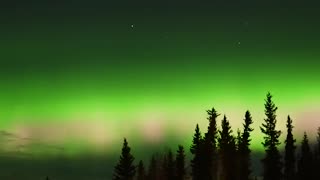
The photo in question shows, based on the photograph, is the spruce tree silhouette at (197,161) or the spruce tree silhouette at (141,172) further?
the spruce tree silhouette at (141,172)

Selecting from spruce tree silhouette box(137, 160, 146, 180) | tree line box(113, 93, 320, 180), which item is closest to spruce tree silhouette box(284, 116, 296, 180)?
tree line box(113, 93, 320, 180)

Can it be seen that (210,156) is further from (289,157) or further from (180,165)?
(289,157)

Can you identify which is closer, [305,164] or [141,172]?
[305,164]

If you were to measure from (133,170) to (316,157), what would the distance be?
139 feet

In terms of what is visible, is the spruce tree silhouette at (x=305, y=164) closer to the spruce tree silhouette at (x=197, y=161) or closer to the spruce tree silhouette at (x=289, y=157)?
the spruce tree silhouette at (x=289, y=157)

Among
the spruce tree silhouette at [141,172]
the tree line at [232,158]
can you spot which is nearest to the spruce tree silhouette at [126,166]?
the tree line at [232,158]

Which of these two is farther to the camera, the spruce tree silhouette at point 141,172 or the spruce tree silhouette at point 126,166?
the spruce tree silhouette at point 141,172

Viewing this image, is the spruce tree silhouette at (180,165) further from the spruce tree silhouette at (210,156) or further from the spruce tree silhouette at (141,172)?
the spruce tree silhouette at (141,172)

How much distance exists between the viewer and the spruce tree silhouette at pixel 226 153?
4067 inches

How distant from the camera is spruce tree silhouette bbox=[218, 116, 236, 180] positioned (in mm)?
103312

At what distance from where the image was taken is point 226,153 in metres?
104

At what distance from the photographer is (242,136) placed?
348 feet

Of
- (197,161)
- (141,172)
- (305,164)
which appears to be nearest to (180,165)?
(197,161)

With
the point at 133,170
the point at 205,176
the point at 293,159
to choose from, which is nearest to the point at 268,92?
the point at 293,159
